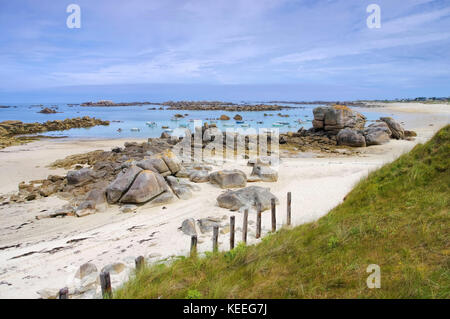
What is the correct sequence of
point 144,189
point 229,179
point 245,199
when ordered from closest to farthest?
point 245,199 < point 144,189 < point 229,179

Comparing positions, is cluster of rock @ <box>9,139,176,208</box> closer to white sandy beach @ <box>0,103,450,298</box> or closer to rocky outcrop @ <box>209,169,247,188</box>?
white sandy beach @ <box>0,103,450,298</box>

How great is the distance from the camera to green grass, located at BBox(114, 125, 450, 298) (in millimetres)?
4602

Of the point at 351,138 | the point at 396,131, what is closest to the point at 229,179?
the point at 351,138

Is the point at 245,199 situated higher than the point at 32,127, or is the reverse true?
the point at 32,127

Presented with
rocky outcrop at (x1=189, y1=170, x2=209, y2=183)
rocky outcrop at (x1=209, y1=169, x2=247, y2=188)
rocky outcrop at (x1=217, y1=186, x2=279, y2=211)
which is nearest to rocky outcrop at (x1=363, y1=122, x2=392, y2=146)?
rocky outcrop at (x1=209, y1=169, x2=247, y2=188)

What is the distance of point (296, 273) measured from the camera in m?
5.18

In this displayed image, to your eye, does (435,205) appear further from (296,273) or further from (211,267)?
(211,267)

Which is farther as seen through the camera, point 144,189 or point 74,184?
point 74,184

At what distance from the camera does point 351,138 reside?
28734 mm

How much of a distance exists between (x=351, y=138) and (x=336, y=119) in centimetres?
447

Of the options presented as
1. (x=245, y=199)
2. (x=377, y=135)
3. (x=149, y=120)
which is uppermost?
(x=149, y=120)

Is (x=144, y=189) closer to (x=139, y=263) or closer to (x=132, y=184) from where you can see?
(x=132, y=184)

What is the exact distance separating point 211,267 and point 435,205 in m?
5.49
